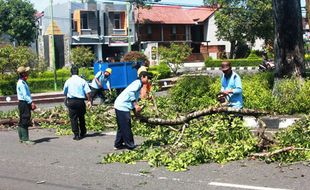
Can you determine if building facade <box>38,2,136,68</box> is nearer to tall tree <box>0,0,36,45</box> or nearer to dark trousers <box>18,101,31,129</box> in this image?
tall tree <box>0,0,36,45</box>

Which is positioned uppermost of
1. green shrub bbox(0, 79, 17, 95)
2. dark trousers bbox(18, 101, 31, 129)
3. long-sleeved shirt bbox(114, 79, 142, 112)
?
long-sleeved shirt bbox(114, 79, 142, 112)

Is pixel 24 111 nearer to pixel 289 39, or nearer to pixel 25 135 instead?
pixel 25 135

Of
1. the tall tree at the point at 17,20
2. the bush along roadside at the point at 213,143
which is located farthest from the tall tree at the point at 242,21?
the bush along roadside at the point at 213,143

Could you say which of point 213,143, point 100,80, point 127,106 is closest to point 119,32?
point 100,80

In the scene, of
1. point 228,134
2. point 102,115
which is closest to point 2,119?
point 102,115

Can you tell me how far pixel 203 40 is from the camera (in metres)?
70.1

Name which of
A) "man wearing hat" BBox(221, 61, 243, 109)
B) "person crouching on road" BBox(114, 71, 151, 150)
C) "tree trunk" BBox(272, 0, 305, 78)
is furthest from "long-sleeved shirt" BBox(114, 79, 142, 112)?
"tree trunk" BBox(272, 0, 305, 78)

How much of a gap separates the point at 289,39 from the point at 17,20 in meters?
48.7

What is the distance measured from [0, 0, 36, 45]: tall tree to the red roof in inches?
499

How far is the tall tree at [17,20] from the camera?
5850cm

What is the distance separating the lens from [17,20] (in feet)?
191

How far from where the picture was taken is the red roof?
62281mm

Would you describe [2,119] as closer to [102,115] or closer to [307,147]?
[102,115]

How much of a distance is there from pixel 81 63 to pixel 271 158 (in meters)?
35.0
